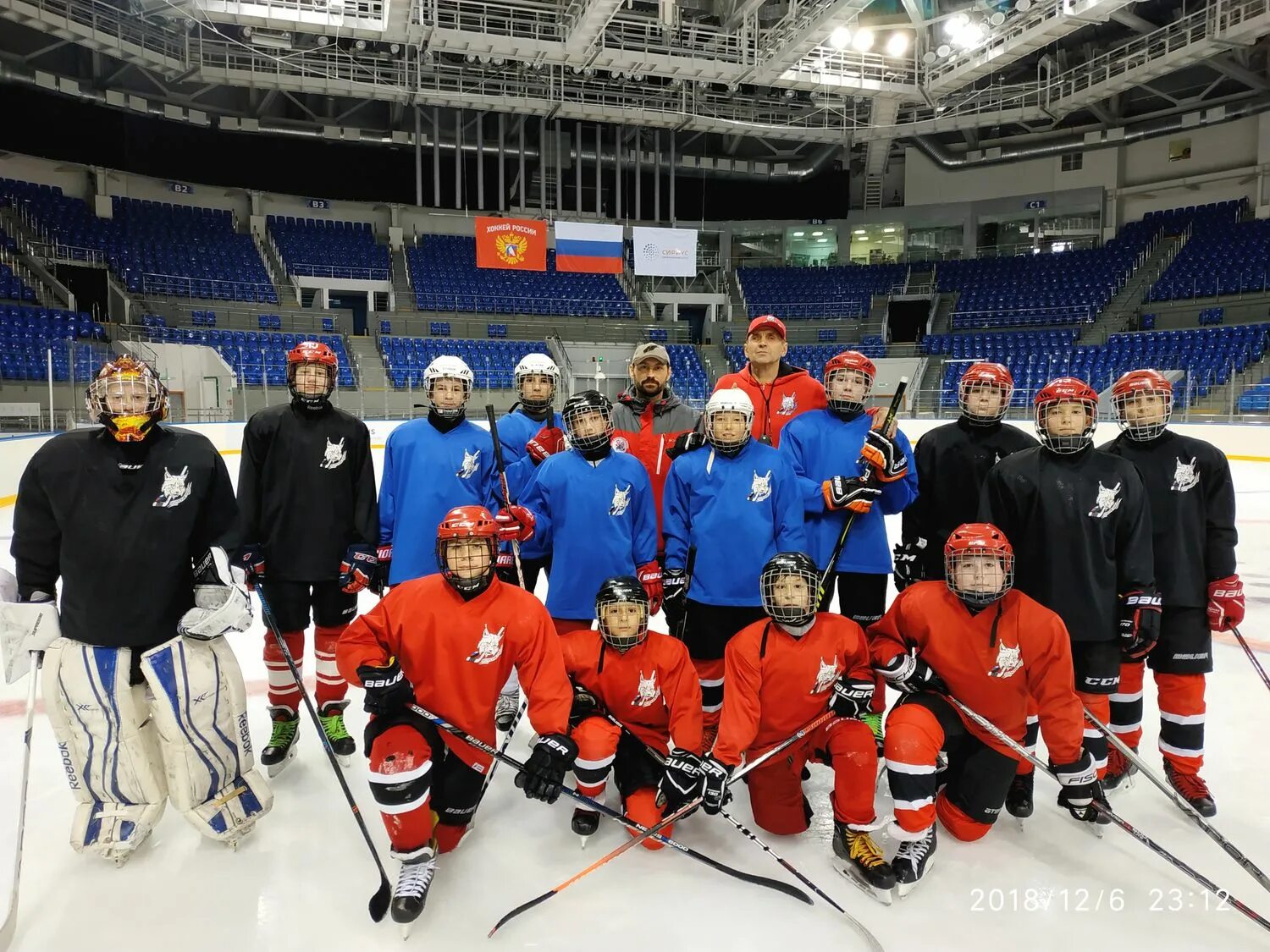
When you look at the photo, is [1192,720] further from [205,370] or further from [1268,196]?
[1268,196]

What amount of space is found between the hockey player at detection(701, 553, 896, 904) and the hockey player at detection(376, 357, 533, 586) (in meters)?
1.11

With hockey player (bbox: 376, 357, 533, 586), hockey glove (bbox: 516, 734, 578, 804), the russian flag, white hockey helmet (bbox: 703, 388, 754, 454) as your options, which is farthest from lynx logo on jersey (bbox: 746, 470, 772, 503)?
the russian flag

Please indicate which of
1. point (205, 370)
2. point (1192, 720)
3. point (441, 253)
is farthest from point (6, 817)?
point (441, 253)

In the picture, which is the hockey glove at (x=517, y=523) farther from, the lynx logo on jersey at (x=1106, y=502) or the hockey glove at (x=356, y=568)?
the lynx logo on jersey at (x=1106, y=502)

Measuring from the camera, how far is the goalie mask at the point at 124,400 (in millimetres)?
2191

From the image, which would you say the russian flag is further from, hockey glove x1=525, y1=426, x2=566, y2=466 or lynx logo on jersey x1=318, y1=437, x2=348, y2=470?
lynx logo on jersey x1=318, y1=437, x2=348, y2=470

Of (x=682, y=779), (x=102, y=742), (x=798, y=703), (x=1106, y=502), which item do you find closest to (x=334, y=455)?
(x=102, y=742)

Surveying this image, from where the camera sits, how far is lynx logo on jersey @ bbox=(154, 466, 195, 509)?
228 cm

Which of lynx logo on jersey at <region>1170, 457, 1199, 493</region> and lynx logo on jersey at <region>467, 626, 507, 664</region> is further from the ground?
lynx logo on jersey at <region>1170, 457, 1199, 493</region>

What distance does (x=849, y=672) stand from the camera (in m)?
2.40

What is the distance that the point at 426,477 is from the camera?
303 centimetres

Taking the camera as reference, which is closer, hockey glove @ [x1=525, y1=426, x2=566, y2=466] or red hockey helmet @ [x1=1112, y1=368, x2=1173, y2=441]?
red hockey helmet @ [x1=1112, y1=368, x2=1173, y2=441]

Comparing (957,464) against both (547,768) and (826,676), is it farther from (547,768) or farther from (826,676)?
(547,768)

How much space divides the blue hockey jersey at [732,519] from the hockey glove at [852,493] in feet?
0.36
